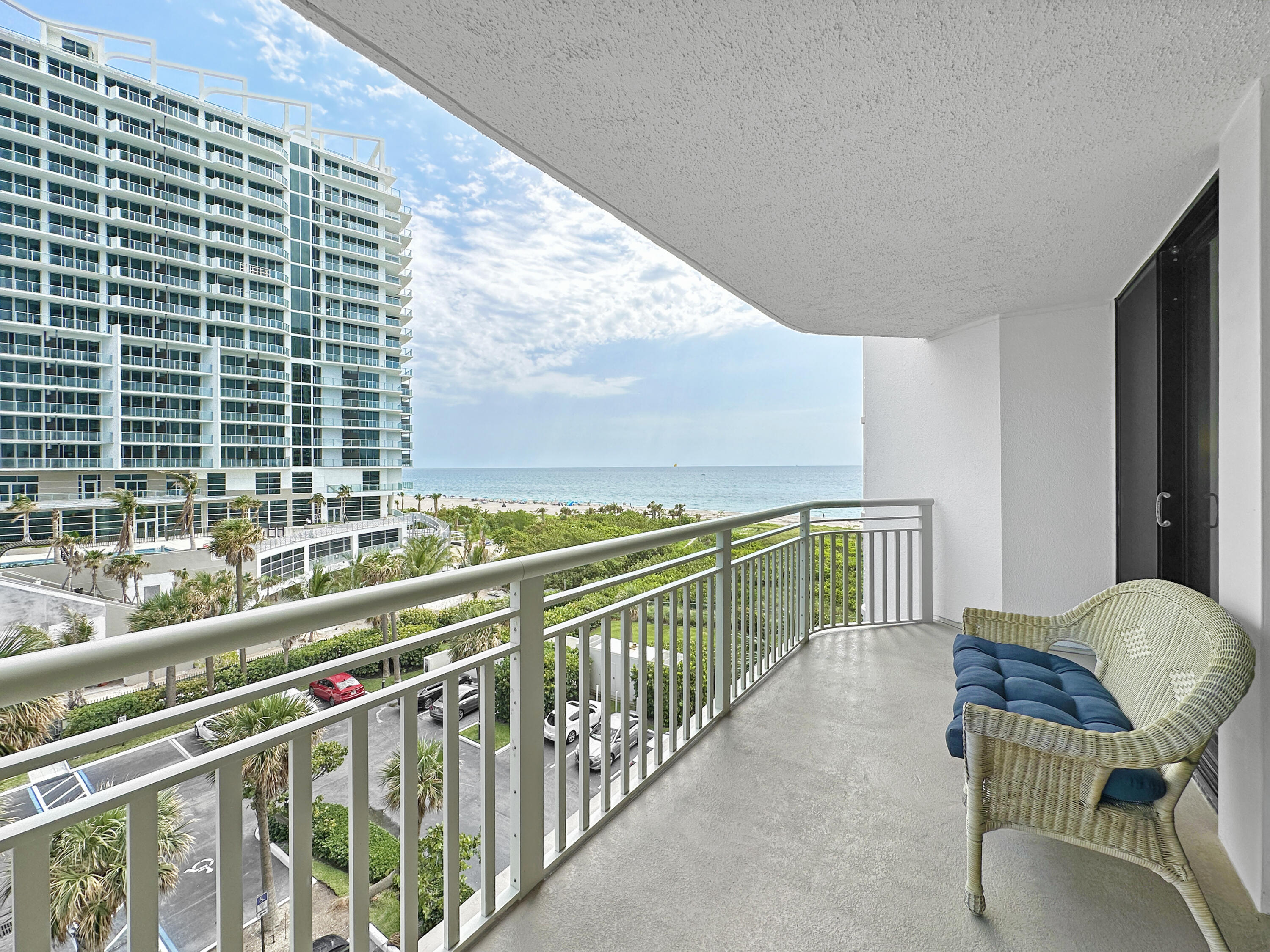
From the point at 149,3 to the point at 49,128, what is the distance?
29.3 feet

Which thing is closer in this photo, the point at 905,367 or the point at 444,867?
the point at 444,867

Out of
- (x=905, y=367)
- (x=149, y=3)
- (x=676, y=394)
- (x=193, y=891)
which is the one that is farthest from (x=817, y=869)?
(x=676, y=394)

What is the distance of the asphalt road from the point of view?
0.90 metres

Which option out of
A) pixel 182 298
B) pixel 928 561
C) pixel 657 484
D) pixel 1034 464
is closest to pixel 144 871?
pixel 1034 464

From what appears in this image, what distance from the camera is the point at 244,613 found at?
912mm

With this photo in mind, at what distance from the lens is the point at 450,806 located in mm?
1361

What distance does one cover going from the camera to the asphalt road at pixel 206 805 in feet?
2.95

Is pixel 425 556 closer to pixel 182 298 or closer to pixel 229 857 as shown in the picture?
pixel 182 298

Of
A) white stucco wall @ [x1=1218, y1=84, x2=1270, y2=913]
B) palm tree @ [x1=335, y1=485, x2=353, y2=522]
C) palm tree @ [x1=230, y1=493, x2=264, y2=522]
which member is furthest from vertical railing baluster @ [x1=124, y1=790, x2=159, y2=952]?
palm tree @ [x1=335, y1=485, x2=353, y2=522]

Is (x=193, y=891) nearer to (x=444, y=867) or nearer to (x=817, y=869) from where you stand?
(x=444, y=867)

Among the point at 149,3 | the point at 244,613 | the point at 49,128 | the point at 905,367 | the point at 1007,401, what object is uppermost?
the point at 149,3

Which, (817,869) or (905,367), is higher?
(905,367)

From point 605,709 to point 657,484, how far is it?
3286 cm

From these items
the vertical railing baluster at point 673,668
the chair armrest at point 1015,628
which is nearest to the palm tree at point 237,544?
the vertical railing baluster at point 673,668
